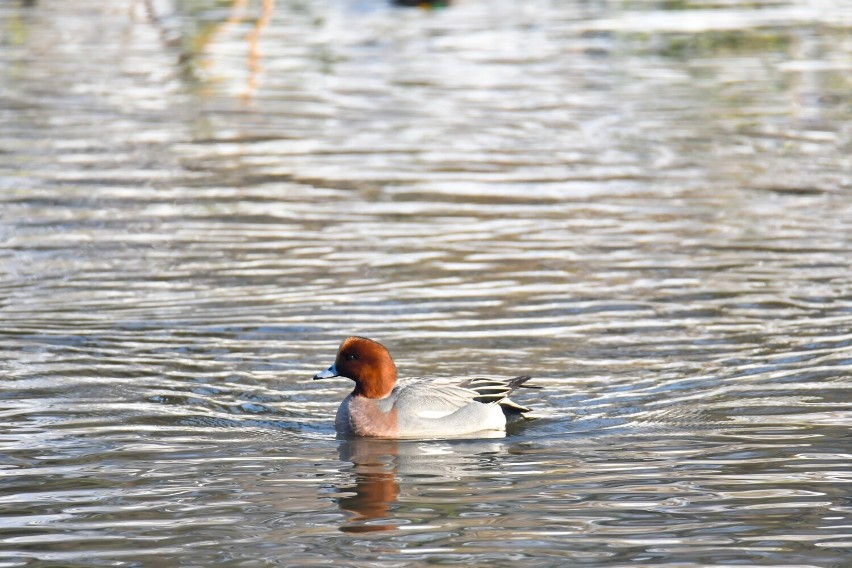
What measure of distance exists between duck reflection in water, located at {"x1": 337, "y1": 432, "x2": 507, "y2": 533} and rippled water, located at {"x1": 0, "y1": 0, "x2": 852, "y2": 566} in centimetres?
2

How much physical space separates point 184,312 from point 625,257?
11.8 ft

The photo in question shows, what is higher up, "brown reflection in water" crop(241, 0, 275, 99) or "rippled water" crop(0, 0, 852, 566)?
"rippled water" crop(0, 0, 852, 566)

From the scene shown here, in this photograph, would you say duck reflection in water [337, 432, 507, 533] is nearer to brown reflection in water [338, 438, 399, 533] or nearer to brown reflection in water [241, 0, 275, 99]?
brown reflection in water [338, 438, 399, 533]

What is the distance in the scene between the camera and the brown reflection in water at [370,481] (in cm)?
727

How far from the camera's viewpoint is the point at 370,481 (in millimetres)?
7871

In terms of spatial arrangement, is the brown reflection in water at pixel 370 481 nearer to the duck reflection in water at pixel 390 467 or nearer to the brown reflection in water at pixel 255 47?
the duck reflection in water at pixel 390 467

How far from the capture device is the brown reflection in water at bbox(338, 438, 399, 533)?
7.27 meters

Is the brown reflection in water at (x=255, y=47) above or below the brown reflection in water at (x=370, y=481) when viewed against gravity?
below

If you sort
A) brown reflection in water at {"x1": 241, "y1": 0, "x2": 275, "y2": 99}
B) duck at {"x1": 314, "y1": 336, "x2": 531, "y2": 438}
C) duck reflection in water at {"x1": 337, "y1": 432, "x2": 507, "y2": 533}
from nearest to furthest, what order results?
duck reflection in water at {"x1": 337, "y1": 432, "x2": 507, "y2": 533} → duck at {"x1": 314, "y1": 336, "x2": 531, "y2": 438} → brown reflection in water at {"x1": 241, "y1": 0, "x2": 275, "y2": 99}

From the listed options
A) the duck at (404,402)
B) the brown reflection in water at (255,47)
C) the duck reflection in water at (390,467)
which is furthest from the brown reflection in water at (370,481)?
the brown reflection in water at (255,47)

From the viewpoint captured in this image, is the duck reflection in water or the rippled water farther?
the duck reflection in water

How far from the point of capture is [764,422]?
8.72 m

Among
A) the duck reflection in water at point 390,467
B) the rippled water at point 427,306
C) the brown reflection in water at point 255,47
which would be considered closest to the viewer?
the rippled water at point 427,306

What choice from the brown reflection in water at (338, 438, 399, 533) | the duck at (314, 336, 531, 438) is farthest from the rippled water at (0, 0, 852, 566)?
the duck at (314, 336, 531, 438)
